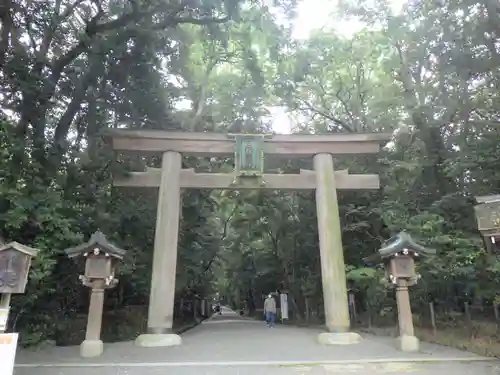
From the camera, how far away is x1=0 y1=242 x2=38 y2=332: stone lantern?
6715 millimetres

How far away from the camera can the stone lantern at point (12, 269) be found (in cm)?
671

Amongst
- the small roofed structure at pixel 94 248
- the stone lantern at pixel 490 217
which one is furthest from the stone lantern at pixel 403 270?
the small roofed structure at pixel 94 248

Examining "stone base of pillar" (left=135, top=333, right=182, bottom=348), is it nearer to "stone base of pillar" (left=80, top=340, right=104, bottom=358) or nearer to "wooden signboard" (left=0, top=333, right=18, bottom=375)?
"stone base of pillar" (left=80, top=340, right=104, bottom=358)

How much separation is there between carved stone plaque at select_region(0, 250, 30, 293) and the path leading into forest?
1930 mm

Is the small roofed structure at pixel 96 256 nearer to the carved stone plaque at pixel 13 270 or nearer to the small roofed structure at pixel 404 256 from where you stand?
the carved stone plaque at pixel 13 270

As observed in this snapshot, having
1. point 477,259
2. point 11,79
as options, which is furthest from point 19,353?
point 477,259

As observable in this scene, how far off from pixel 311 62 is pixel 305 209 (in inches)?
276

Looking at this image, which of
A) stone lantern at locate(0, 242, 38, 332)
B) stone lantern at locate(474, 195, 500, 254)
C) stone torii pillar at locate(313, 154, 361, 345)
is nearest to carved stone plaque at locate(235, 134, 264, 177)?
stone torii pillar at locate(313, 154, 361, 345)

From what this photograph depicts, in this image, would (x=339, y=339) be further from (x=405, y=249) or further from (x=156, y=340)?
(x=156, y=340)

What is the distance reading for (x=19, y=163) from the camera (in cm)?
1041

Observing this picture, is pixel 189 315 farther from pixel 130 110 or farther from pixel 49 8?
pixel 49 8

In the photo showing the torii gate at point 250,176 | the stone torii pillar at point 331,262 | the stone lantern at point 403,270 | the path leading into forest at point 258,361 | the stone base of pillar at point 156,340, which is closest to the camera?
the path leading into forest at point 258,361

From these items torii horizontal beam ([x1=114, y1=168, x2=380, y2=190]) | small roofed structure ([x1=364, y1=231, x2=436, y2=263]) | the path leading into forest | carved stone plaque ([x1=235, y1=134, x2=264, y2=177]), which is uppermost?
carved stone plaque ([x1=235, y1=134, x2=264, y2=177])

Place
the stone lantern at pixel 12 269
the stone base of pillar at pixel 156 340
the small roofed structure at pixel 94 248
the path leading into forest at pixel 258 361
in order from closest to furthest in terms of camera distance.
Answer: the stone lantern at pixel 12 269
the path leading into forest at pixel 258 361
the small roofed structure at pixel 94 248
the stone base of pillar at pixel 156 340
